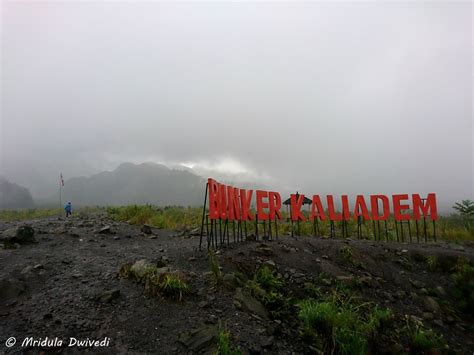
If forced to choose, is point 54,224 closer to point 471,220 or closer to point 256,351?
point 256,351

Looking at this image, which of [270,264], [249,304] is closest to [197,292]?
[249,304]

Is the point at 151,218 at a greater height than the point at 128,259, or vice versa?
the point at 151,218

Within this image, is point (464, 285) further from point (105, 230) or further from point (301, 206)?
point (105, 230)

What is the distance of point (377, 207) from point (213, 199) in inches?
411

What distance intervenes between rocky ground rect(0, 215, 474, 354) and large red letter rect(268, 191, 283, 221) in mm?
1629

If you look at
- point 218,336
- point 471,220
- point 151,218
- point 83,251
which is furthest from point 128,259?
point 471,220

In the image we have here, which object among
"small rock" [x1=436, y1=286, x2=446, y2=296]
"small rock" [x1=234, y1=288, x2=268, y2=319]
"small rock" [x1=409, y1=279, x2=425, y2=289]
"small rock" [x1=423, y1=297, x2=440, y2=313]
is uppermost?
"small rock" [x1=234, y1=288, x2=268, y2=319]

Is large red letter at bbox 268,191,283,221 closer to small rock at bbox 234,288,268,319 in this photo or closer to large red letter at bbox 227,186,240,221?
large red letter at bbox 227,186,240,221

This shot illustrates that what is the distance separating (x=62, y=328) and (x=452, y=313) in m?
11.3

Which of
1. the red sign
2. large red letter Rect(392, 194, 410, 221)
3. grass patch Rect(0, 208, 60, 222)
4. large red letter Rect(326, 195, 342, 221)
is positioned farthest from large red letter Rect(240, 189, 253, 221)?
grass patch Rect(0, 208, 60, 222)

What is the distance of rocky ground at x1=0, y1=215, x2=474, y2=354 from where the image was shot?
5.12m

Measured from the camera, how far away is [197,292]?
6.62m

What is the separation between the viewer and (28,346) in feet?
15.1

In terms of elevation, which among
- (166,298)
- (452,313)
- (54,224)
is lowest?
(452,313)
